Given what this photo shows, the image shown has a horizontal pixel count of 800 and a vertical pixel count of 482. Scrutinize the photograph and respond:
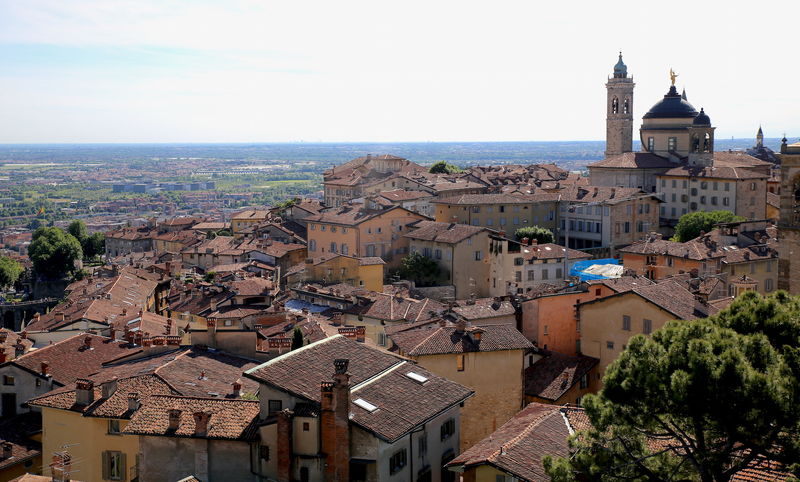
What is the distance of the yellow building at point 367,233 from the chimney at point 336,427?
3966cm

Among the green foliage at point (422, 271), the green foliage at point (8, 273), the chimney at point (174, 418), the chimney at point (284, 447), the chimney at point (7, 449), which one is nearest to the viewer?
the chimney at point (284, 447)

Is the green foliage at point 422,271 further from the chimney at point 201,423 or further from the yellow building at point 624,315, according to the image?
the chimney at point 201,423

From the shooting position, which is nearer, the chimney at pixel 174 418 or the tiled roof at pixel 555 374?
the chimney at pixel 174 418

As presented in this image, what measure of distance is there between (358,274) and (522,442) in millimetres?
30206

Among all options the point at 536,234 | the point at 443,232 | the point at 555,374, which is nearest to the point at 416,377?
the point at 555,374

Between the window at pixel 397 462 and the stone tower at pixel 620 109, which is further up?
the stone tower at pixel 620 109

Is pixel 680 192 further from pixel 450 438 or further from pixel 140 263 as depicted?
pixel 450 438

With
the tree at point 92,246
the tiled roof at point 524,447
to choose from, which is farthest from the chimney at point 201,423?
the tree at point 92,246

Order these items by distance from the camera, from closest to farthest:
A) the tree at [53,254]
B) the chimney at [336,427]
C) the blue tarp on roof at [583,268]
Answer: the chimney at [336,427] → the blue tarp on roof at [583,268] → the tree at [53,254]

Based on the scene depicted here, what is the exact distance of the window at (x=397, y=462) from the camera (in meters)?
19.0

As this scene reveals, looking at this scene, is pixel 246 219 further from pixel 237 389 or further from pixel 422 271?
pixel 237 389

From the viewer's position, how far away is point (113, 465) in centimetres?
2122

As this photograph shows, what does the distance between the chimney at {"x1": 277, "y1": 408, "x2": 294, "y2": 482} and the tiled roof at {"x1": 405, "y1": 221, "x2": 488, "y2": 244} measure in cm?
3478

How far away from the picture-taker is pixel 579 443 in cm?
1434
